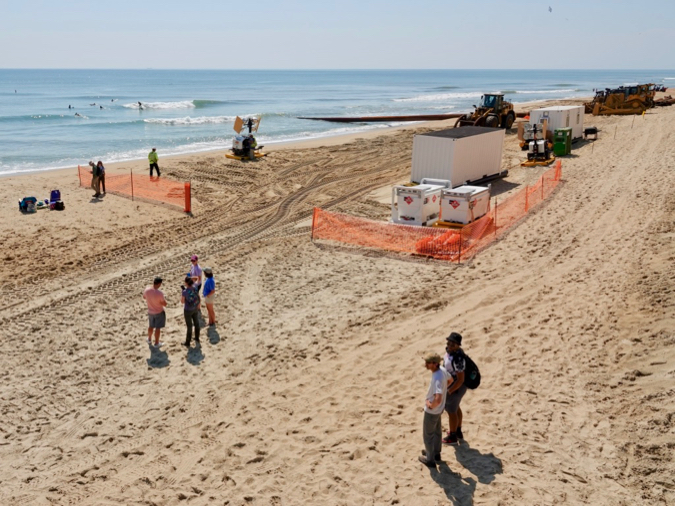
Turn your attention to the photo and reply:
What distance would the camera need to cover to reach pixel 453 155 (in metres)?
18.3

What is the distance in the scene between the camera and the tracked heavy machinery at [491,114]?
102 ft

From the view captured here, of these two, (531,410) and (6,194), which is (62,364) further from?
(6,194)

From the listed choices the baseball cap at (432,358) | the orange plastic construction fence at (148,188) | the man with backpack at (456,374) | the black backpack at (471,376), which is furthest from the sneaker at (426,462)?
the orange plastic construction fence at (148,188)

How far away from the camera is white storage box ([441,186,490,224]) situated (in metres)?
15.2

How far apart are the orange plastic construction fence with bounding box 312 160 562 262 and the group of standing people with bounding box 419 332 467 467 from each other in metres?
6.73

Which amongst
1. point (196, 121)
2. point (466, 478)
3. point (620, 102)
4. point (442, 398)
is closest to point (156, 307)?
point (442, 398)

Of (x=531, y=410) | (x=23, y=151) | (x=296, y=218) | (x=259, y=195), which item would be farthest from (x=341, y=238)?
(x=23, y=151)

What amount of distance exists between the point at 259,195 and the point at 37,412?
532 inches

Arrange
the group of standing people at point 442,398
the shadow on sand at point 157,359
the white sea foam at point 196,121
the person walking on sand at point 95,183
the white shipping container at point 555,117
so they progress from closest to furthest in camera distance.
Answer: the group of standing people at point 442,398, the shadow on sand at point 157,359, the person walking on sand at point 95,183, the white shipping container at point 555,117, the white sea foam at point 196,121

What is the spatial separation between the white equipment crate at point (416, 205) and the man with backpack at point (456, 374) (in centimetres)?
907

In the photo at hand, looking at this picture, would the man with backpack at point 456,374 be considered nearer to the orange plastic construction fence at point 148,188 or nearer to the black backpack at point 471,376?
the black backpack at point 471,376

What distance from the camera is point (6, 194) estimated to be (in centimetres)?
2027

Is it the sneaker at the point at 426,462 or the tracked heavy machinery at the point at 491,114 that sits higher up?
the tracked heavy machinery at the point at 491,114

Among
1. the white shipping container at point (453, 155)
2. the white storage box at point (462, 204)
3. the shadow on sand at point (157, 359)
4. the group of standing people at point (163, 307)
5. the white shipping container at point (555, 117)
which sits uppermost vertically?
the white shipping container at point (555, 117)
